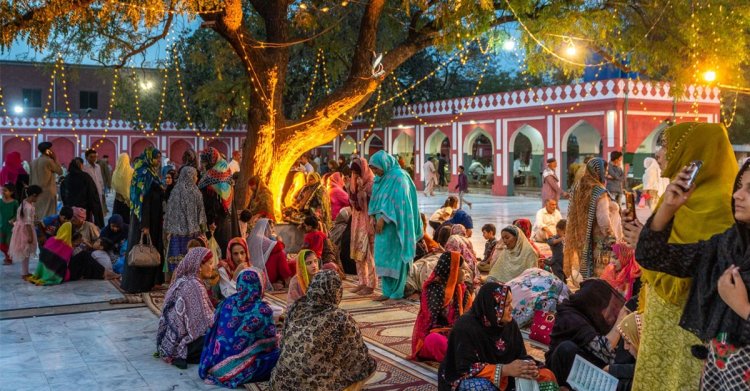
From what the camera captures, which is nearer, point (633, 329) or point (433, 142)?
Result: point (633, 329)

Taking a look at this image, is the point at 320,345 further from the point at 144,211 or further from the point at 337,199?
the point at 337,199

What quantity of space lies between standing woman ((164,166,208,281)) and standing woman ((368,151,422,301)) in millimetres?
1573

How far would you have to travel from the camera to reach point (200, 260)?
4.85 meters

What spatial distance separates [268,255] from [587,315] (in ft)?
12.8

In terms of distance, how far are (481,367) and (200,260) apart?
2.25 metres

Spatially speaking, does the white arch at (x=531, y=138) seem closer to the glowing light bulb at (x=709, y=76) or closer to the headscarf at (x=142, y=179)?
the glowing light bulb at (x=709, y=76)

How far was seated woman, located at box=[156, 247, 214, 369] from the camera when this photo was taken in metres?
4.62

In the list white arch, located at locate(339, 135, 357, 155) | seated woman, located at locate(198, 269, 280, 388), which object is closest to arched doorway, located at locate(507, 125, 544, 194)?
white arch, located at locate(339, 135, 357, 155)

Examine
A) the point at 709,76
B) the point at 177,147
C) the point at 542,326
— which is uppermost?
the point at 177,147

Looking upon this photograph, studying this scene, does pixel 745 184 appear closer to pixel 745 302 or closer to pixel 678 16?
pixel 745 302

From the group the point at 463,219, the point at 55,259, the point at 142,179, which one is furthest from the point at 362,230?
the point at 55,259

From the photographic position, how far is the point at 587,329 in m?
3.93

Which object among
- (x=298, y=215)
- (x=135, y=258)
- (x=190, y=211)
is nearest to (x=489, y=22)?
(x=298, y=215)

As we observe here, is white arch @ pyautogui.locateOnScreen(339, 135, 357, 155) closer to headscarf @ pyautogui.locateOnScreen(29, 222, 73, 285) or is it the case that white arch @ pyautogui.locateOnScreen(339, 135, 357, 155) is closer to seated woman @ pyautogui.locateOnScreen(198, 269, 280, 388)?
headscarf @ pyautogui.locateOnScreen(29, 222, 73, 285)
